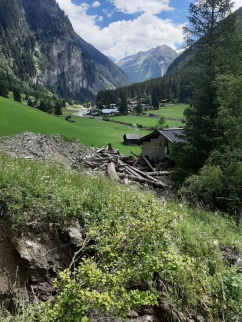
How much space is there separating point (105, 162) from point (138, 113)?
115 metres

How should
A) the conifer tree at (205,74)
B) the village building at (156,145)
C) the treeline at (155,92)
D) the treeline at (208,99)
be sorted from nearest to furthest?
the treeline at (208,99) → the conifer tree at (205,74) → the village building at (156,145) → the treeline at (155,92)

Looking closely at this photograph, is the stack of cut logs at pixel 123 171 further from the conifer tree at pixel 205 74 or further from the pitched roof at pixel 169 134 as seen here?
→ the pitched roof at pixel 169 134

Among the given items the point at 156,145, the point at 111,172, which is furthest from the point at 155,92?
the point at 111,172

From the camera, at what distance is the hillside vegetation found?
4035 mm

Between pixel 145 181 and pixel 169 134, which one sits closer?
pixel 145 181

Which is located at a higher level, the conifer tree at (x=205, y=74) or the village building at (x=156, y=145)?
the conifer tree at (x=205, y=74)

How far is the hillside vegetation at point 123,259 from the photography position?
4.04 m

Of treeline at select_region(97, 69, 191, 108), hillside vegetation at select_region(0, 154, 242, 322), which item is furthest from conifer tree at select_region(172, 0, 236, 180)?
treeline at select_region(97, 69, 191, 108)

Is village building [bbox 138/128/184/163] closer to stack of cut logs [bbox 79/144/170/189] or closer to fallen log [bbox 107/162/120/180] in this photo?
stack of cut logs [bbox 79/144/170/189]

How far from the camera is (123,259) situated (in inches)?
182

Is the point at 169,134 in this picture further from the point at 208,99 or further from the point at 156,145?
the point at 208,99

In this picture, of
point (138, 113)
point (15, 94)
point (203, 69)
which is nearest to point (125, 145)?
point (203, 69)

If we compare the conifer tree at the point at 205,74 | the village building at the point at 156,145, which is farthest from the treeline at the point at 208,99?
the village building at the point at 156,145

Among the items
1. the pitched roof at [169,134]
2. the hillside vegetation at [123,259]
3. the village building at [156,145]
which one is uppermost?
the hillside vegetation at [123,259]
